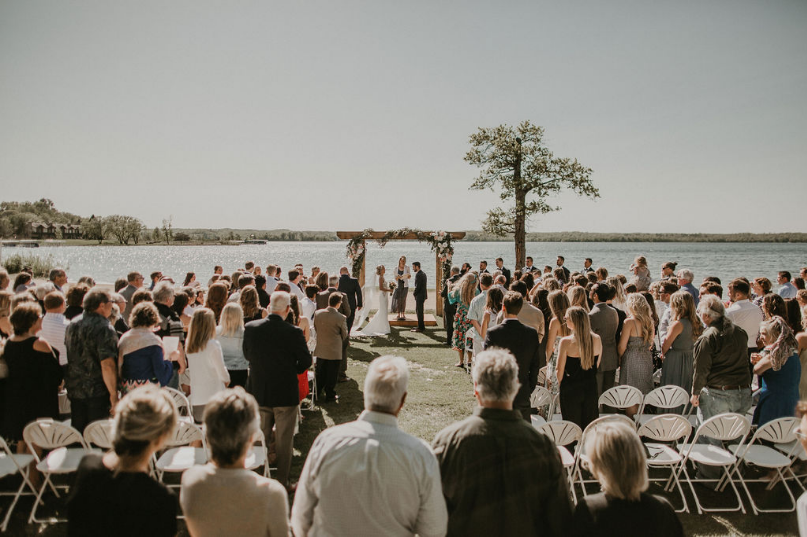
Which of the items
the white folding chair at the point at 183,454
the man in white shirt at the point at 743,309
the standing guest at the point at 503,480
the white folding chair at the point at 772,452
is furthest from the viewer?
the man in white shirt at the point at 743,309

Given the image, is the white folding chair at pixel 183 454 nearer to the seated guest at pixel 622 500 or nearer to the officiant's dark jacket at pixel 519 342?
the officiant's dark jacket at pixel 519 342

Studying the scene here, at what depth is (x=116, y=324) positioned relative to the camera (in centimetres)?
487

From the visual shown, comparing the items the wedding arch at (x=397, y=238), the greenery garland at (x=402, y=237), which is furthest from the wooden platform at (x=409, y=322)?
the greenery garland at (x=402, y=237)

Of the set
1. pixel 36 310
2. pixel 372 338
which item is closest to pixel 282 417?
pixel 36 310

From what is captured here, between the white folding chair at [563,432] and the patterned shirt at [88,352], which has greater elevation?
the patterned shirt at [88,352]

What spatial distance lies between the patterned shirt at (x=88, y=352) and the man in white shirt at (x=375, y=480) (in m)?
2.71

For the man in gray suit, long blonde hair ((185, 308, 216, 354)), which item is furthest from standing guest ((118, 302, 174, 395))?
the man in gray suit

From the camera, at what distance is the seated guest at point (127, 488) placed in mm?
1781

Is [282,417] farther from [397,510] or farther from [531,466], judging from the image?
[531,466]

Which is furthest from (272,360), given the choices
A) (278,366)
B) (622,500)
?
(622,500)

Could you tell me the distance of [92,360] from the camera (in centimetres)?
382

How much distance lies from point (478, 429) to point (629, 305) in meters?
3.68

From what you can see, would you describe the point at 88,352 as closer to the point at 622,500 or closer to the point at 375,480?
the point at 375,480

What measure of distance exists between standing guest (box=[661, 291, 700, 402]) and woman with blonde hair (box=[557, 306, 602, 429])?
4.44 feet
